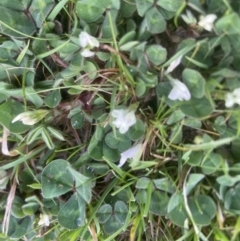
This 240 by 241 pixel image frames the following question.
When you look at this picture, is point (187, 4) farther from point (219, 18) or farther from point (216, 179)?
point (216, 179)

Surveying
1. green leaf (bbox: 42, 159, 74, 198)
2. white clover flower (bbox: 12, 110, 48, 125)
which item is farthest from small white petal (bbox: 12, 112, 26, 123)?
green leaf (bbox: 42, 159, 74, 198)

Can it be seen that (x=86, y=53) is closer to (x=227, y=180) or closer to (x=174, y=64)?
(x=174, y=64)

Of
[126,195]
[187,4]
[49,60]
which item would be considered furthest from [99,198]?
[187,4]

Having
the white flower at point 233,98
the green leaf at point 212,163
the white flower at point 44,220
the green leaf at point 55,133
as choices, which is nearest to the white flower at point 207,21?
the white flower at point 233,98

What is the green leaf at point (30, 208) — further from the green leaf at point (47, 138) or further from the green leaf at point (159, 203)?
the green leaf at point (159, 203)

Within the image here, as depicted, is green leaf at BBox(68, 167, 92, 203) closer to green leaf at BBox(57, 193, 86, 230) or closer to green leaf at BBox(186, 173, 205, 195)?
green leaf at BBox(57, 193, 86, 230)
